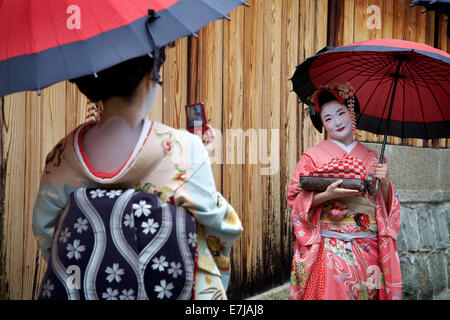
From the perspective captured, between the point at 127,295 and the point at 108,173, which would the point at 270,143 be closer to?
the point at 108,173

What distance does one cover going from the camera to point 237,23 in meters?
4.03

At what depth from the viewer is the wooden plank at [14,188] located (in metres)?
2.55

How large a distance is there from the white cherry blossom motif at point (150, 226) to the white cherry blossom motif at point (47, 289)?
396 mm

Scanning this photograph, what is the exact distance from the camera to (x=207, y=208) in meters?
1.65

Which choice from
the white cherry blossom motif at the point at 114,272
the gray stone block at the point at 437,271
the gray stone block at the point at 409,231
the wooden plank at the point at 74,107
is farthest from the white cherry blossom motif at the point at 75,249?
the gray stone block at the point at 437,271

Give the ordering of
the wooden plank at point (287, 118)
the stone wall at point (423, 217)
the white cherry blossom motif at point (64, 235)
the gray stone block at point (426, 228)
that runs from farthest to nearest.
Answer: the gray stone block at point (426, 228) → the stone wall at point (423, 217) → the wooden plank at point (287, 118) → the white cherry blossom motif at point (64, 235)

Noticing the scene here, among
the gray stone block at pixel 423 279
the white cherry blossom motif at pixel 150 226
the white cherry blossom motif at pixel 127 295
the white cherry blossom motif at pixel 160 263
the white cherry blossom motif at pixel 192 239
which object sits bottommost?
the gray stone block at pixel 423 279

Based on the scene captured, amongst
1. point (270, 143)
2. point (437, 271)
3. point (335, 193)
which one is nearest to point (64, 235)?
point (335, 193)

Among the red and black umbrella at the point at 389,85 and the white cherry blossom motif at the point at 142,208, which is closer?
the white cherry blossom motif at the point at 142,208

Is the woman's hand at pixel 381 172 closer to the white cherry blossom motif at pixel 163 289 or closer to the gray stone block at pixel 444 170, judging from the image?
the white cherry blossom motif at pixel 163 289

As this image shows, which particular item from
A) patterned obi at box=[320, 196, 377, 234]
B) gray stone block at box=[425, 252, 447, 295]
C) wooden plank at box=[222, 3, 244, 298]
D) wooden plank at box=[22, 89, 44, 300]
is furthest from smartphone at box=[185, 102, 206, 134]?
gray stone block at box=[425, 252, 447, 295]

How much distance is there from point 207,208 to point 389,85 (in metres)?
2.02

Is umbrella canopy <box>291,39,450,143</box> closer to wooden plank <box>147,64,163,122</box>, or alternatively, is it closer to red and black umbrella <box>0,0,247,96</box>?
wooden plank <box>147,64,163,122</box>

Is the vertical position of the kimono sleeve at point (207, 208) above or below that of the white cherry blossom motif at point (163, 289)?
above
